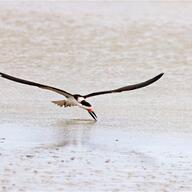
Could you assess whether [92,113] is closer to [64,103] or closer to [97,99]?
[64,103]

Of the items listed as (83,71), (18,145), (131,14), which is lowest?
(18,145)

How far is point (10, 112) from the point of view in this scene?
360 inches

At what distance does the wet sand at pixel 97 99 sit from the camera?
675cm

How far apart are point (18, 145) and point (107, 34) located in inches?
224

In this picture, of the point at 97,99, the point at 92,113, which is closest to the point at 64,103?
the point at 92,113

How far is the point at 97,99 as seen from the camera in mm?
10055


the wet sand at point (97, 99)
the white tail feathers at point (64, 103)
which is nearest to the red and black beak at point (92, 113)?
the wet sand at point (97, 99)

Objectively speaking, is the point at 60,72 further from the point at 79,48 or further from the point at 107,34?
the point at 107,34

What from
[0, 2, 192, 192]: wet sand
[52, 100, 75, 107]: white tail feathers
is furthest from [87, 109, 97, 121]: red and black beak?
[52, 100, 75, 107]: white tail feathers

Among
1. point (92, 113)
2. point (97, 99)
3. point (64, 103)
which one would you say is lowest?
point (92, 113)

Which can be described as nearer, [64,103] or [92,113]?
[92,113]

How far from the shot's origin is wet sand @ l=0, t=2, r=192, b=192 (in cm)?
675

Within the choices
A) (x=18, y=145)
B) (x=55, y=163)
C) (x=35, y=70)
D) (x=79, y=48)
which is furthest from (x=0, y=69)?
(x=55, y=163)

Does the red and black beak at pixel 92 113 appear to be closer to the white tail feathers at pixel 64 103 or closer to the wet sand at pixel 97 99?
the wet sand at pixel 97 99
